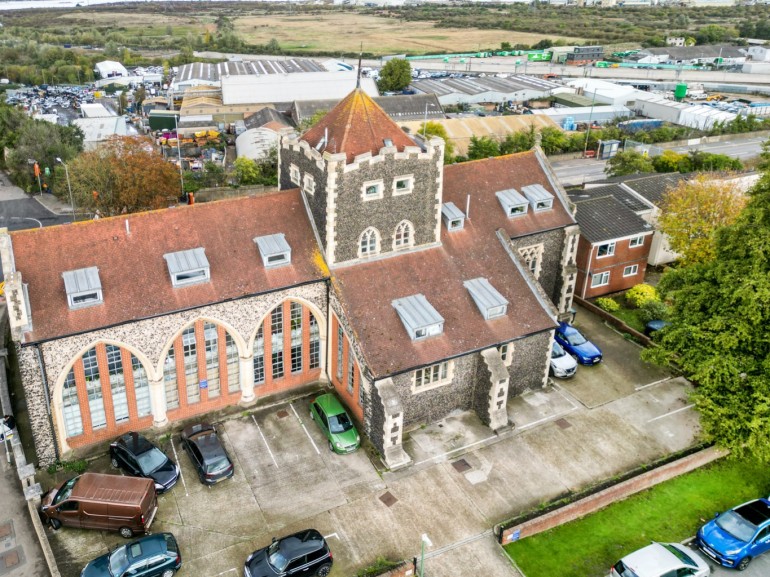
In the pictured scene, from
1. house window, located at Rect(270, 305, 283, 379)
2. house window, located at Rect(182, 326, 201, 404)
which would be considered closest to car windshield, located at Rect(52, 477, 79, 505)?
house window, located at Rect(182, 326, 201, 404)

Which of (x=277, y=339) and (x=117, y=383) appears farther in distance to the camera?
(x=277, y=339)

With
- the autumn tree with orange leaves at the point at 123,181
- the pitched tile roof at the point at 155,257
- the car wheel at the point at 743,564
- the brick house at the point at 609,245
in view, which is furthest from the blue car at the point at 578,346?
the autumn tree with orange leaves at the point at 123,181

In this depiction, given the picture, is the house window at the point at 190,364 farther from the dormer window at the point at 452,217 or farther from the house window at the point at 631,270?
the house window at the point at 631,270

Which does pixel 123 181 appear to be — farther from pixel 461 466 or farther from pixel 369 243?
pixel 461 466

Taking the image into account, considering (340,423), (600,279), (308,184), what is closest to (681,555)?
(340,423)

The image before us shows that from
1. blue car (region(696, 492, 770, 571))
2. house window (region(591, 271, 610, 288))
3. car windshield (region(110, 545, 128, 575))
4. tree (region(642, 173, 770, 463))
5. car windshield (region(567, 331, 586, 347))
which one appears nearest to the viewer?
car windshield (region(110, 545, 128, 575))

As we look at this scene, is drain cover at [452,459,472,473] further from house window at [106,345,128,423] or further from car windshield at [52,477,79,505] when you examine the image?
car windshield at [52,477,79,505]

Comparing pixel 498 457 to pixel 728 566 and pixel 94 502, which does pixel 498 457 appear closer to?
pixel 728 566
